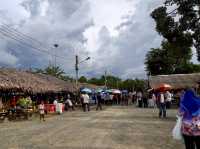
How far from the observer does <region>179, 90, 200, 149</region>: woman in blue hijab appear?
9852 millimetres

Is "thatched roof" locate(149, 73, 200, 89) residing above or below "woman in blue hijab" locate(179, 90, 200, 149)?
above

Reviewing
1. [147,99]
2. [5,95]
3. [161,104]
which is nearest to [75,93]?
[147,99]

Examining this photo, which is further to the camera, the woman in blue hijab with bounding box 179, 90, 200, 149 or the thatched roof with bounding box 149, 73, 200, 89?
the thatched roof with bounding box 149, 73, 200, 89

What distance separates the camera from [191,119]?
994cm

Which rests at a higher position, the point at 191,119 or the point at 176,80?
the point at 176,80

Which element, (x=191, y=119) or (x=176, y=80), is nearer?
(x=191, y=119)

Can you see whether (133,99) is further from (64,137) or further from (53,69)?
(64,137)

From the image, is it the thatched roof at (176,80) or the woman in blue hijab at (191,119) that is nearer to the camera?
the woman in blue hijab at (191,119)

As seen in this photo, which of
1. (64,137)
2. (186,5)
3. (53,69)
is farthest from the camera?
(53,69)

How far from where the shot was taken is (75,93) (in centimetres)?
5966

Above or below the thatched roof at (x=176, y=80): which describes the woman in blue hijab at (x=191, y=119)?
below

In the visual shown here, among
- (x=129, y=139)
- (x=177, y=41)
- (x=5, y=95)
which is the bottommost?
(x=129, y=139)

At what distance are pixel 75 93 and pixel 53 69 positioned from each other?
4309 centimetres

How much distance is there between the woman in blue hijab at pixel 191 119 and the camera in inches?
388
